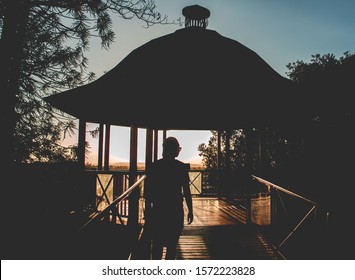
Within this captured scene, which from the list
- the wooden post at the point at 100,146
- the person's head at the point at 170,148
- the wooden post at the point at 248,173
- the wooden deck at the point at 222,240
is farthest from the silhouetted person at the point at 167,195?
the wooden post at the point at 100,146

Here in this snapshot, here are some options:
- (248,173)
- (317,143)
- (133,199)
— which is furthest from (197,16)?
(317,143)

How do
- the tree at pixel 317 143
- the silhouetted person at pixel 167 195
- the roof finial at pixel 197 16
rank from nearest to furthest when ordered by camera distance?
the silhouetted person at pixel 167 195
the tree at pixel 317 143
the roof finial at pixel 197 16

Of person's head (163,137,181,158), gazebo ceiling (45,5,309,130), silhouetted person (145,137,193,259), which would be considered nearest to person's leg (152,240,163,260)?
silhouetted person (145,137,193,259)

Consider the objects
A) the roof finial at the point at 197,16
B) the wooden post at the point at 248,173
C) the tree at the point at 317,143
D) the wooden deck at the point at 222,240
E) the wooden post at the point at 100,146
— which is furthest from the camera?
the wooden post at the point at 100,146

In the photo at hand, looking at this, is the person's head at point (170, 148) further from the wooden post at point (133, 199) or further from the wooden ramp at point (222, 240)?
the wooden post at point (133, 199)

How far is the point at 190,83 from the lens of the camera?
182 inches

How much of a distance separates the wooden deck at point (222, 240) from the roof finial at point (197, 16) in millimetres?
5062

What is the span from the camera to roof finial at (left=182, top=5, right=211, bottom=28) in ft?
21.6

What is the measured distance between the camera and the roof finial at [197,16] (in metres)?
6.59

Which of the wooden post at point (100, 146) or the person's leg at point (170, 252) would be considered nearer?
the person's leg at point (170, 252)

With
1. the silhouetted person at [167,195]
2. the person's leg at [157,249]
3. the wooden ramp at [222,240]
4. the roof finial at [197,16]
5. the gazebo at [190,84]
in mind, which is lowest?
the wooden ramp at [222,240]

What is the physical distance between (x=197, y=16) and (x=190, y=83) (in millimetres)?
2908

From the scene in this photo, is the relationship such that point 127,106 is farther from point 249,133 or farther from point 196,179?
point 196,179

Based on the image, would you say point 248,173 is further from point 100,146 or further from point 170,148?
point 100,146
